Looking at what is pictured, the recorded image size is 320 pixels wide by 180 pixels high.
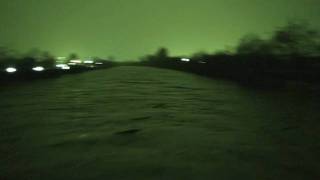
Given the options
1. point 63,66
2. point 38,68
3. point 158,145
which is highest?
point 158,145

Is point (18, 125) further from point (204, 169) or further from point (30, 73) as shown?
point (30, 73)

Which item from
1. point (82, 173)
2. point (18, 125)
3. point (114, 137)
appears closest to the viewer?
point (82, 173)

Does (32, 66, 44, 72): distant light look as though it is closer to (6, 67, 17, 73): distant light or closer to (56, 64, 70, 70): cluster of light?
(56, 64, 70, 70): cluster of light

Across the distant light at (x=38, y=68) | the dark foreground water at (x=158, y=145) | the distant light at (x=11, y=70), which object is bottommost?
the distant light at (x=38, y=68)

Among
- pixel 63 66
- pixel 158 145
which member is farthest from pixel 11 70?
pixel 158 145

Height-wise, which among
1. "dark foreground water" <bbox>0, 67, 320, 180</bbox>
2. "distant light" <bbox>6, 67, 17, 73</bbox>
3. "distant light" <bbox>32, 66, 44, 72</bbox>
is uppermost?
"dark foreground water" <bbox>0, 67, 320, 180</bbox>

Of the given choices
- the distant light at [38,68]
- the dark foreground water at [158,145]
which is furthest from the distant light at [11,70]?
the dark foreground water at [158,145]

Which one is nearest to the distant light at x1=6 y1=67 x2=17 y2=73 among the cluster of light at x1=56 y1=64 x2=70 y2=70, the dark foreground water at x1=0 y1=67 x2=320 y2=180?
the cluster of light at x1=56 y1=64 x2=70 y2=70

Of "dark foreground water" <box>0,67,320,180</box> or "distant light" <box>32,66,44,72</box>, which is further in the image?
"distant light" <box>32,66,44,72</box>

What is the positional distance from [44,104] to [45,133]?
10.6 m

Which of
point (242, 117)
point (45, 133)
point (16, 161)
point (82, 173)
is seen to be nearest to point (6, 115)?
point (45, 133)

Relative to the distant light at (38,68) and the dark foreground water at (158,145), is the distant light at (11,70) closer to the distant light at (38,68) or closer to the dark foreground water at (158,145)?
the distant light at (38,68)

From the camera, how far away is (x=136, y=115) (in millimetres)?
18062

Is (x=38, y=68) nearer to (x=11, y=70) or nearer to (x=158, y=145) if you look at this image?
(x=11, y=70)
